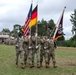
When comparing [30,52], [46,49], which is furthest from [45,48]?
[30,52]

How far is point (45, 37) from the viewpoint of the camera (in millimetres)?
18656

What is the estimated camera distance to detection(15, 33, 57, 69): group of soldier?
60.1 feet

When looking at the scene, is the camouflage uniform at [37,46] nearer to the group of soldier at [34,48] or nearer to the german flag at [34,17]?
the group of soldier at [34,48]

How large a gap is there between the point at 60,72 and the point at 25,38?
3.13m

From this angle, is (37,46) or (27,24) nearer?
(37,46)

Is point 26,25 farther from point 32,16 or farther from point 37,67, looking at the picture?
point 37,67

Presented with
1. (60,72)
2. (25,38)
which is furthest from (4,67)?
(60,72)

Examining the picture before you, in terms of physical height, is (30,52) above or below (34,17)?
below

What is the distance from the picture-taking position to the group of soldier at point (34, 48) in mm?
18312

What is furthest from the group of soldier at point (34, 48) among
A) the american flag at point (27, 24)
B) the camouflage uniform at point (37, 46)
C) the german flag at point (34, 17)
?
the german flag at point (34, 17)

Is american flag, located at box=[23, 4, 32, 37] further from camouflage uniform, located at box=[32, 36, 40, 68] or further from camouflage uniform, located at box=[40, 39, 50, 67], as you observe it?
camouflage uniform, located at box=[40, 39, 50, 67]

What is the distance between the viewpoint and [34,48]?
18.5 meters

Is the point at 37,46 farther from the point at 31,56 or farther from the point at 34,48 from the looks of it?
the point at 31,56

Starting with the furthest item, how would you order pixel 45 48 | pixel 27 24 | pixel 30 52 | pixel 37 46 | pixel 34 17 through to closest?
pixel 34 17 → pixel 27 24 → pixel 45 48 → pixel 30 52 → pixel 37 46
